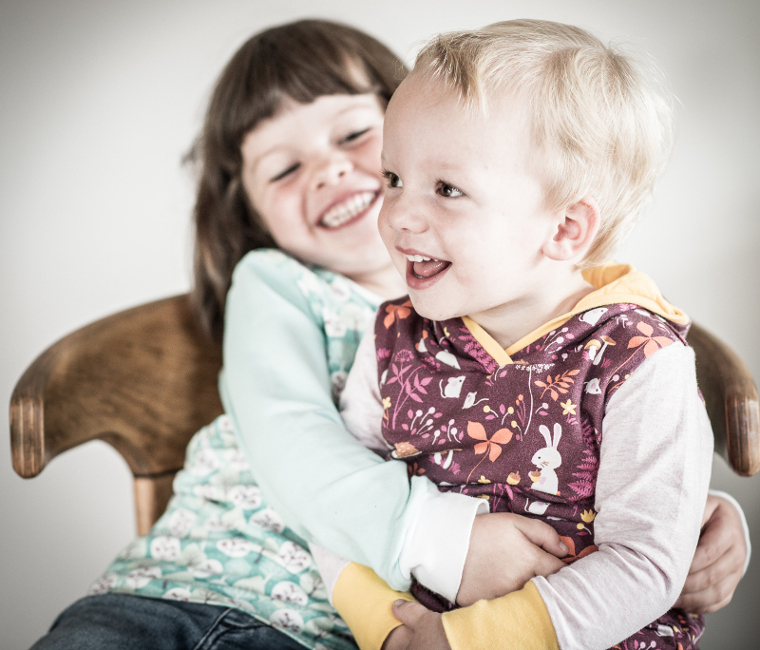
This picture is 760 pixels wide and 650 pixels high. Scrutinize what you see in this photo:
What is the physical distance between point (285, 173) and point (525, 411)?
1.87ft

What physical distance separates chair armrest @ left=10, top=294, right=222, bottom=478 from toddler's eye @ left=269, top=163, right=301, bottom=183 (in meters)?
0.27

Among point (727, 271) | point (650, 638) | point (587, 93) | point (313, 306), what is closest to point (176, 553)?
point (313, 306)

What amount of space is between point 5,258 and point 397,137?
99cm

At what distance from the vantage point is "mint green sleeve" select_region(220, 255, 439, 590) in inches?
24.1

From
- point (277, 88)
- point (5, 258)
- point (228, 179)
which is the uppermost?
point (277, 88)

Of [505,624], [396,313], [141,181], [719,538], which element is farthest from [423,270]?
[141,181]

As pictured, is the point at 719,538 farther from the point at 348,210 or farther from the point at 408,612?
the point at 348,210

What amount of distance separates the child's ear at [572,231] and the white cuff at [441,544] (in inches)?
10.4

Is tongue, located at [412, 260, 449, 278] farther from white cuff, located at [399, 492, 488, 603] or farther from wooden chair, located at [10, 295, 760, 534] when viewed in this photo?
wooden chair, located at [10, 295, 760, 534]

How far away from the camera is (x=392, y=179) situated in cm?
63

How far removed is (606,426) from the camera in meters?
0.55

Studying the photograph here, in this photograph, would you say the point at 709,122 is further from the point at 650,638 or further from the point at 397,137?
the point at 650,638

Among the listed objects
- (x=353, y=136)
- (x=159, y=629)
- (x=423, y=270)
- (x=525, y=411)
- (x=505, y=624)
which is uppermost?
(x=353, y=136)

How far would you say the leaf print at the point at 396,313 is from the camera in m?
0.73
